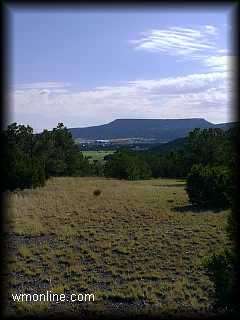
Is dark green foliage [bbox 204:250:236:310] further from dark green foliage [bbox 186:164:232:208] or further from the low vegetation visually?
dark green foliage [bbox 186:164:232:208]

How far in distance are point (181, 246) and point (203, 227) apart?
3.15 metres

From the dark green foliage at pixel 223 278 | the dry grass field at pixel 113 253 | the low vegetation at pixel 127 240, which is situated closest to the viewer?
the dark green foliage at pixel 223 278

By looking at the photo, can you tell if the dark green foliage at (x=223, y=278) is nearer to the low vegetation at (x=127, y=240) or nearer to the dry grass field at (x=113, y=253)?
the low vegetation at (x=127, y=240)

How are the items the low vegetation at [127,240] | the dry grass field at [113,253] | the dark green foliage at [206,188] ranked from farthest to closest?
the dark green foliage at [206,188] → the dry grass field at [113,253] → the low vegetation at [127,240]

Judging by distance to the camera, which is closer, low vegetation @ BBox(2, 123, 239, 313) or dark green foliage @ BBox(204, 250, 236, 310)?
dark green foliage @ BBox(204, 250, 236, 310)

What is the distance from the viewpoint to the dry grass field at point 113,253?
579cm

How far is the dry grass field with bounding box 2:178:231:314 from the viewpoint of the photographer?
19.0 feet

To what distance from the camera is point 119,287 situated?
6.65 meters

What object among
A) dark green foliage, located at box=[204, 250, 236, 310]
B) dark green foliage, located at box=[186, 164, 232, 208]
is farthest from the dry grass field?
dark green foliage, located at box=[186, 164, 232, 208]

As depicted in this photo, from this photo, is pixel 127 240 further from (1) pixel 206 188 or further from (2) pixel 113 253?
(1) pixel 206 188

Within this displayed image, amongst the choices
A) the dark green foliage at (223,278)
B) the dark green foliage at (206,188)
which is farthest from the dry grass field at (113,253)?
the dark green foliage at (206,188)

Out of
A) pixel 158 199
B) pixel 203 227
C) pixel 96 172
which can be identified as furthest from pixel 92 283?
pixel 96 172

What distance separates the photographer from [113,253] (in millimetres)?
9531

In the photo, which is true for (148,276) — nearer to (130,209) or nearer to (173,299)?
(173,299)
